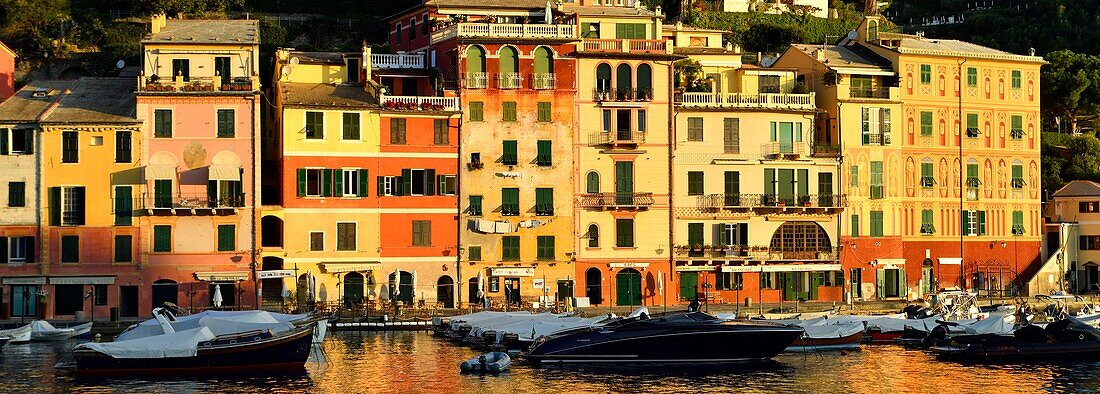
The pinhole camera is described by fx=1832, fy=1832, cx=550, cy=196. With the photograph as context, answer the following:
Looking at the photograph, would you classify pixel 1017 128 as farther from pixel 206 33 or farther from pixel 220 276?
pixel 220 276

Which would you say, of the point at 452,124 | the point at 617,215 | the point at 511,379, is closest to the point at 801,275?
the point at 617,215

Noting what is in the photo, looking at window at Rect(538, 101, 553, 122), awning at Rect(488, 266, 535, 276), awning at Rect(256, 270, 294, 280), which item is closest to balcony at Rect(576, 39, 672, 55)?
window at Rect(538, 101, 553, 122)

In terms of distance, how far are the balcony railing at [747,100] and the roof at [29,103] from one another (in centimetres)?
2978

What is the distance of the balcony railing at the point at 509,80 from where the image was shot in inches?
3430

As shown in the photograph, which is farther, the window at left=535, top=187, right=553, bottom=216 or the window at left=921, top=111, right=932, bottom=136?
the window at left=921, top=111, right=932, bottom=136

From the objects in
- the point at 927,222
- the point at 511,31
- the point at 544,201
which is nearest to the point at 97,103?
the point at 511,31

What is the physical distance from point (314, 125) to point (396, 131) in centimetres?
389

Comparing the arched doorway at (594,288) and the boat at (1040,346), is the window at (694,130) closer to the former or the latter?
the arched doorway at (594,288)

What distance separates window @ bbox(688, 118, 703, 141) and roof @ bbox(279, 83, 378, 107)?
51.0 feet

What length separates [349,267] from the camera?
84.3 metres

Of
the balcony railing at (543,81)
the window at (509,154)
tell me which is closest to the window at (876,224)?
the balcony railing at (543,81)

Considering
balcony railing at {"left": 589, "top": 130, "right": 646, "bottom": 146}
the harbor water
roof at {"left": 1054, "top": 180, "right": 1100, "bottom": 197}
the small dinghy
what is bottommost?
the harbor water

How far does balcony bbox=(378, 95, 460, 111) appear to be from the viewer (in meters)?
Result: 85.3

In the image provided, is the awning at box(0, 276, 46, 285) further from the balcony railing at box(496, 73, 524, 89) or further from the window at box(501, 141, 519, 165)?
the balcony railing at box(496, 73, 524, 89)
